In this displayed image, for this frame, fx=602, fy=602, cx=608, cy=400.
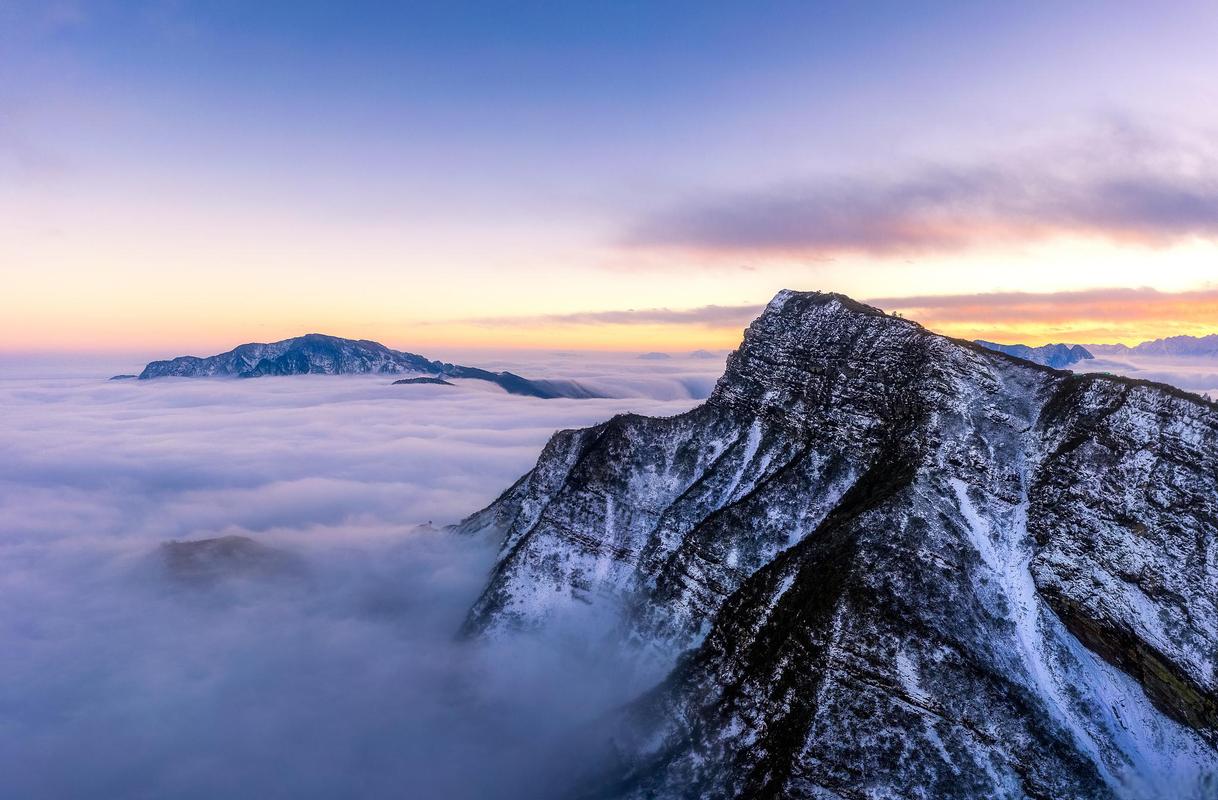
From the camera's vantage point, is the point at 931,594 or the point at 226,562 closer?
the point at 931,594

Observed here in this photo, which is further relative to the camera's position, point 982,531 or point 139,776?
point 139,776

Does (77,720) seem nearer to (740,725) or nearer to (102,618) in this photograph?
(102,618)

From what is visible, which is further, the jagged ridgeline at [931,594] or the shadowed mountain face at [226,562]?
the shadowed mountain face at [226,562]

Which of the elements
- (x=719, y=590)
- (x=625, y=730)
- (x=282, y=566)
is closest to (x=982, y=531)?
(x=719, y=590)

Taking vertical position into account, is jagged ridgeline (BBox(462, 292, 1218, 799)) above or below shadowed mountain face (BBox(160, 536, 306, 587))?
above

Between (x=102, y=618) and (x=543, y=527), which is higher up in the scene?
(x=543, y=527)

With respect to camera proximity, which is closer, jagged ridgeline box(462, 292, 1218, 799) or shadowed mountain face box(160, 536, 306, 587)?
jagged ridgeline box(462, 292, 1218, 799)

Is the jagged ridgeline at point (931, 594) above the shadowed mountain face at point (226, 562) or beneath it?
above

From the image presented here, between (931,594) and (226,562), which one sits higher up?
(931,594)
